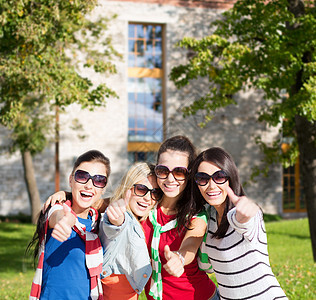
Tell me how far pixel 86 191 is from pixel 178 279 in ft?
2.66

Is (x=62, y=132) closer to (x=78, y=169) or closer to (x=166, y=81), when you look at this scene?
(x=166, y=81)

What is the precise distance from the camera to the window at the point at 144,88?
19.4m

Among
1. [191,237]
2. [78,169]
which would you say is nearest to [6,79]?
[78,169]

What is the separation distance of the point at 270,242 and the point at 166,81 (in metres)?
8.73

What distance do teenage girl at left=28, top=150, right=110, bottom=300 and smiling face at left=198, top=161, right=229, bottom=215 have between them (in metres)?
0.66

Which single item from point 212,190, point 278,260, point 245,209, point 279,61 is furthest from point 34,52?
point 278,260

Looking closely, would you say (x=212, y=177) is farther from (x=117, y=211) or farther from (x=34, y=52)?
(x=34, y=52)

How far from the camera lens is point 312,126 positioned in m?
9.45

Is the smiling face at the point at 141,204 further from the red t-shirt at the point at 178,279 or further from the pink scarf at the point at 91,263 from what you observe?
the pink scarf at the point at 91,263

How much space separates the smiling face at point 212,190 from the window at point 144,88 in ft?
54.4

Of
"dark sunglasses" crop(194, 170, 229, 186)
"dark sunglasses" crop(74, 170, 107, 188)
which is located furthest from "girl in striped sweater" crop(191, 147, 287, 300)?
"dark sunglasses" crop(74, 170, 107, 188)

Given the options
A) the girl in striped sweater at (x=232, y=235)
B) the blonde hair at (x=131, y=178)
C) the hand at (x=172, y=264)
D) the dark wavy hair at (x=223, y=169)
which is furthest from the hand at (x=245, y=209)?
the blonde hair at (x=131, y=178)

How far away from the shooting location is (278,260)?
11141mm

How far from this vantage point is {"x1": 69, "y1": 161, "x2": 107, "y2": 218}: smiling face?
2.77 m
